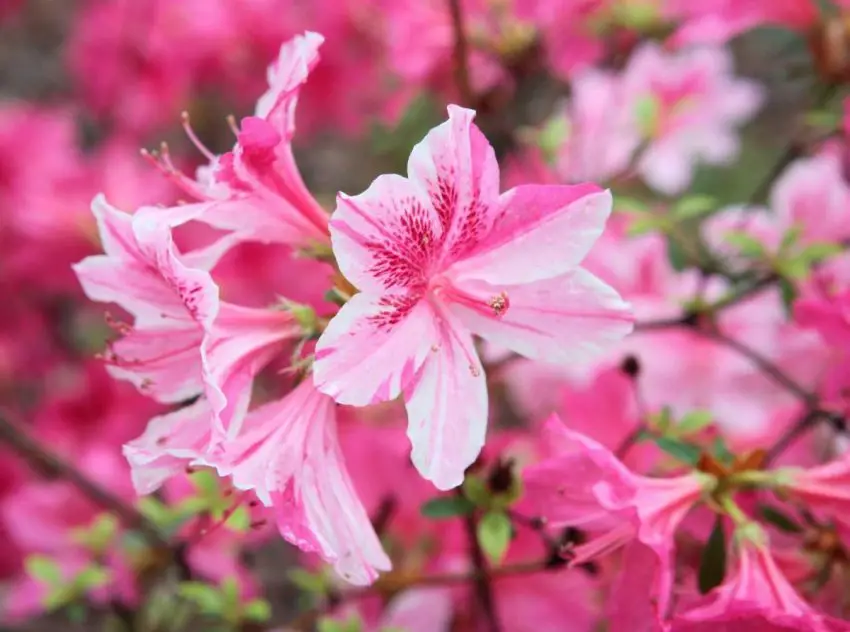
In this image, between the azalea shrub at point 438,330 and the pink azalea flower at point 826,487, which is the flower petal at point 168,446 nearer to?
the azalea shrub at point 438,330

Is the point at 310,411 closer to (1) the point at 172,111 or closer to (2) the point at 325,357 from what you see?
(2) the point at 325,357

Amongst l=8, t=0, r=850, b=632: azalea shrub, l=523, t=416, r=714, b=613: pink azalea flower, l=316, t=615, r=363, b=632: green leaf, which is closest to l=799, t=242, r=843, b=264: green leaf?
l=8, t=0, r=850, b=632: azalea shrub

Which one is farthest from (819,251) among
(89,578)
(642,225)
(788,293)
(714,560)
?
(89,578)

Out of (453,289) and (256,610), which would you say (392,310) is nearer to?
(453,289)

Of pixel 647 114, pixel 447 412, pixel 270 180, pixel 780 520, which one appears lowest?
pixel 780 520

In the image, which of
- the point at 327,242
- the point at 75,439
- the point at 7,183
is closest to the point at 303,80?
the point at 327,242
